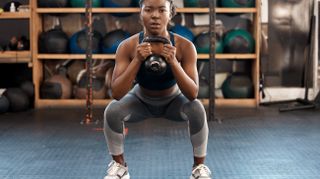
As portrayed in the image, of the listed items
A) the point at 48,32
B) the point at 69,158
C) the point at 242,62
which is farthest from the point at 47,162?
the point at 242,62

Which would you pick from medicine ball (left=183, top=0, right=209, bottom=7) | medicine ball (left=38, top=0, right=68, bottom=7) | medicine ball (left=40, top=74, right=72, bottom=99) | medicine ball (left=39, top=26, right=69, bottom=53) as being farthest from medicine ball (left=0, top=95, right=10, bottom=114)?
medicine ball (left=183, top=0, right=209, bottom=7)

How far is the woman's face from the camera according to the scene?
7.71ft

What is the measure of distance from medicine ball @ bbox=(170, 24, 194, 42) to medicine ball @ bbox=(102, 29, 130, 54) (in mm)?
494

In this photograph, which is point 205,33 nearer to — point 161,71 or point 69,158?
point 69,158

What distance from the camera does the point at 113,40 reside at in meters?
5.22

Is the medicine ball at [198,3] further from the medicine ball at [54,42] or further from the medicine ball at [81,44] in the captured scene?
the medicine ball at [54,42]

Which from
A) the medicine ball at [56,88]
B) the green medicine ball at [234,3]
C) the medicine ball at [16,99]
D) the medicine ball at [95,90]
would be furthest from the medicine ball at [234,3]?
the medicine ball at [16,99]

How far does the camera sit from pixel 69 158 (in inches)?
126

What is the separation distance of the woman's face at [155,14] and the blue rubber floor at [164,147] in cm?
83

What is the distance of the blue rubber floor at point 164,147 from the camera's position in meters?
2.89

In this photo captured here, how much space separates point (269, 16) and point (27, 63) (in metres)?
2.61

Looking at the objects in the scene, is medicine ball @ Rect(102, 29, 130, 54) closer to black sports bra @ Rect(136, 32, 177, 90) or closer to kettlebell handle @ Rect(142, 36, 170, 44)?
black sports bra @ Rect(136, 32, 177, 90)

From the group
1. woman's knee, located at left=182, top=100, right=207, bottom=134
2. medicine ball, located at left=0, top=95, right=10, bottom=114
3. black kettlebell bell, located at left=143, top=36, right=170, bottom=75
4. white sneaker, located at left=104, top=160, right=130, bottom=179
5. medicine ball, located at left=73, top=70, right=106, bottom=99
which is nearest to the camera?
black kettlebell bell, located at left=143, top=36, right=170, bottom=75

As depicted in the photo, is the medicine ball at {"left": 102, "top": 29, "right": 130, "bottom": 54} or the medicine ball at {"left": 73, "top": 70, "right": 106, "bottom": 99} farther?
the medicine ball at {"left": 73, "top": 70, "right": 106, "bottom": 99}
